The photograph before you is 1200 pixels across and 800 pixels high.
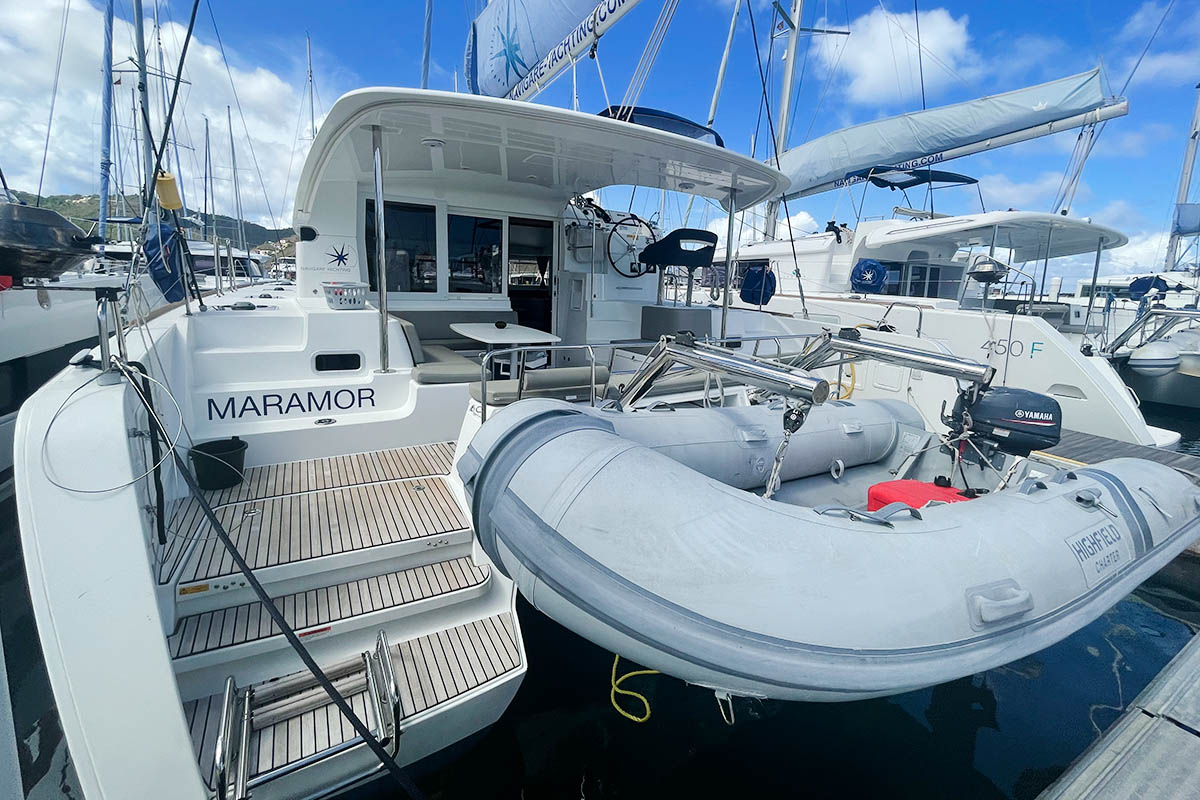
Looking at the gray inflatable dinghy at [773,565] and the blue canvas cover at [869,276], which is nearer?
the gray inflatable dinghy at [773,565]

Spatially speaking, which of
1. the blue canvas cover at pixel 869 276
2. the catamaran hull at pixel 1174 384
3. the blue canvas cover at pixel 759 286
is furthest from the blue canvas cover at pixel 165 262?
the catamaran hull at pixel 1174 384

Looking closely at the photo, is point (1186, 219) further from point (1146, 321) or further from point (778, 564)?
point (778, 564)

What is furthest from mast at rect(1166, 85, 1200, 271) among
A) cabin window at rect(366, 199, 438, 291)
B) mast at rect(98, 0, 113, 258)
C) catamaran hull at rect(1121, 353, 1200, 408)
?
mast at rect(98, 0, 113, 258)

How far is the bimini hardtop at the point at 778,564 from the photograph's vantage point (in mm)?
1518

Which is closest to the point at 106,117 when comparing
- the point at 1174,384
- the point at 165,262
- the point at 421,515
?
the point at 165,262

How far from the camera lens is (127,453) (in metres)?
1.57

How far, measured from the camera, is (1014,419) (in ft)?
9.05

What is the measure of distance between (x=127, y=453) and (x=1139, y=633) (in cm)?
581

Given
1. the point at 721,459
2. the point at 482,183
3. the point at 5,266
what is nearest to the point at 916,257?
the point at 482,183

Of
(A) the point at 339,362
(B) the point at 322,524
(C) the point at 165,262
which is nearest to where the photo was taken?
(B) the point at 322,524

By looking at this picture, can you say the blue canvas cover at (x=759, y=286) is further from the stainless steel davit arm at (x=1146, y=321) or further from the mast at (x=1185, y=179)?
the mast at (x=1185, y=179)

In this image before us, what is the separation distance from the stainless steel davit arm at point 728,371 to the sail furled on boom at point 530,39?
2708 millimetres

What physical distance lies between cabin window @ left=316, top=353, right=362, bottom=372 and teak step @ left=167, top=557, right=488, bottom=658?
6.11ft

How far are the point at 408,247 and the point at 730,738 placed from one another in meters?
4.81
